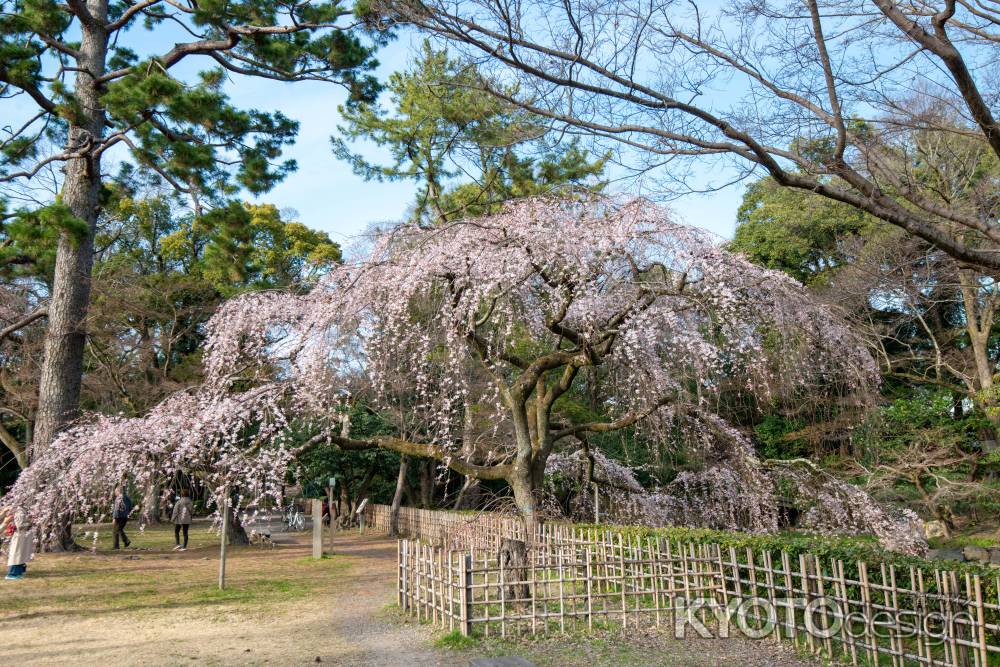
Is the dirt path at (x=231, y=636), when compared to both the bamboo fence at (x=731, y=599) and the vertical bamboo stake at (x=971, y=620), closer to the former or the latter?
the bamboo fence at (x=731, y=599)

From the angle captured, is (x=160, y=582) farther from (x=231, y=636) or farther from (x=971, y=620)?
(x=971, y=620)

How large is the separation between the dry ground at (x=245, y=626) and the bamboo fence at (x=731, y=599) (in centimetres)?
28

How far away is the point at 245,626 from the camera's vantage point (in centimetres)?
637

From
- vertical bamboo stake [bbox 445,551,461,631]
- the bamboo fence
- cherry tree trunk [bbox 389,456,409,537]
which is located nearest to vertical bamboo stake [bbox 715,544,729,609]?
the bamboo fence

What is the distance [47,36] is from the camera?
37.2 feet

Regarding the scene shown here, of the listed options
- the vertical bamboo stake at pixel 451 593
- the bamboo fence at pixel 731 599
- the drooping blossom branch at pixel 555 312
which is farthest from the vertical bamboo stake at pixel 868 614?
the vertical bamboo stake at pixel 451 593

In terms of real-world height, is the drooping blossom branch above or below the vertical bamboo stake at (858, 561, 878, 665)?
above

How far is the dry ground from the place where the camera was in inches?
202

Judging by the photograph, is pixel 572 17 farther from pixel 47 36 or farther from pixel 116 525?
pixel 116 525

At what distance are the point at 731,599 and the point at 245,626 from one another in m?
4.55

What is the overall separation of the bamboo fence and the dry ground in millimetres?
276

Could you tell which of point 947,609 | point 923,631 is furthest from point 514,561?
point 947,609

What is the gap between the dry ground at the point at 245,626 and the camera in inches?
202

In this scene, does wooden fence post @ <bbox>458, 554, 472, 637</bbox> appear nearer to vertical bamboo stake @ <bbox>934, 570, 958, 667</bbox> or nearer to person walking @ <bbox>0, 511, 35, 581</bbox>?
vertical bamboo stake @ <bbox>934, 570, 958, 667</bbox>
